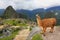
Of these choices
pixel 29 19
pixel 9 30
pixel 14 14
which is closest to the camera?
pixel 9 30

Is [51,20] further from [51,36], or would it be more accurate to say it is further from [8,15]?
[8,15]

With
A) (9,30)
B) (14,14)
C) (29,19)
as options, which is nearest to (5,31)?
(9,30)

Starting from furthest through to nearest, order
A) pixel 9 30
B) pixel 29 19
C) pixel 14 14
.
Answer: pixel 14 14 < pixel 29 19 < pixel 9 30

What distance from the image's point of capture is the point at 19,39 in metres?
22.5

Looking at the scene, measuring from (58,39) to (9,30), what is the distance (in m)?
10.3

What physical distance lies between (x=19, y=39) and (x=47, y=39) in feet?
12.6

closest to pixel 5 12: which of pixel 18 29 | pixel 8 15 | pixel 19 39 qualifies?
pixel 8 15

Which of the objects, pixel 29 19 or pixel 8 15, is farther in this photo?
pixel 8 15

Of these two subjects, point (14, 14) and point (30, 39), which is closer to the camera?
point (30, 39)

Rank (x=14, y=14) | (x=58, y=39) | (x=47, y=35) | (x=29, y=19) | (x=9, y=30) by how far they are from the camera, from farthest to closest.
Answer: (x=14, y=14), (x=29, y=19), (x=9, y=30), (x=47, y=35), (x=58, y=39)

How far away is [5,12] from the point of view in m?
47.2

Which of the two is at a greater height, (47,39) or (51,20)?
(51,20)

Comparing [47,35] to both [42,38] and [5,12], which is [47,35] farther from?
[5,12]

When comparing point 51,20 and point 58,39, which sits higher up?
point 51,20
